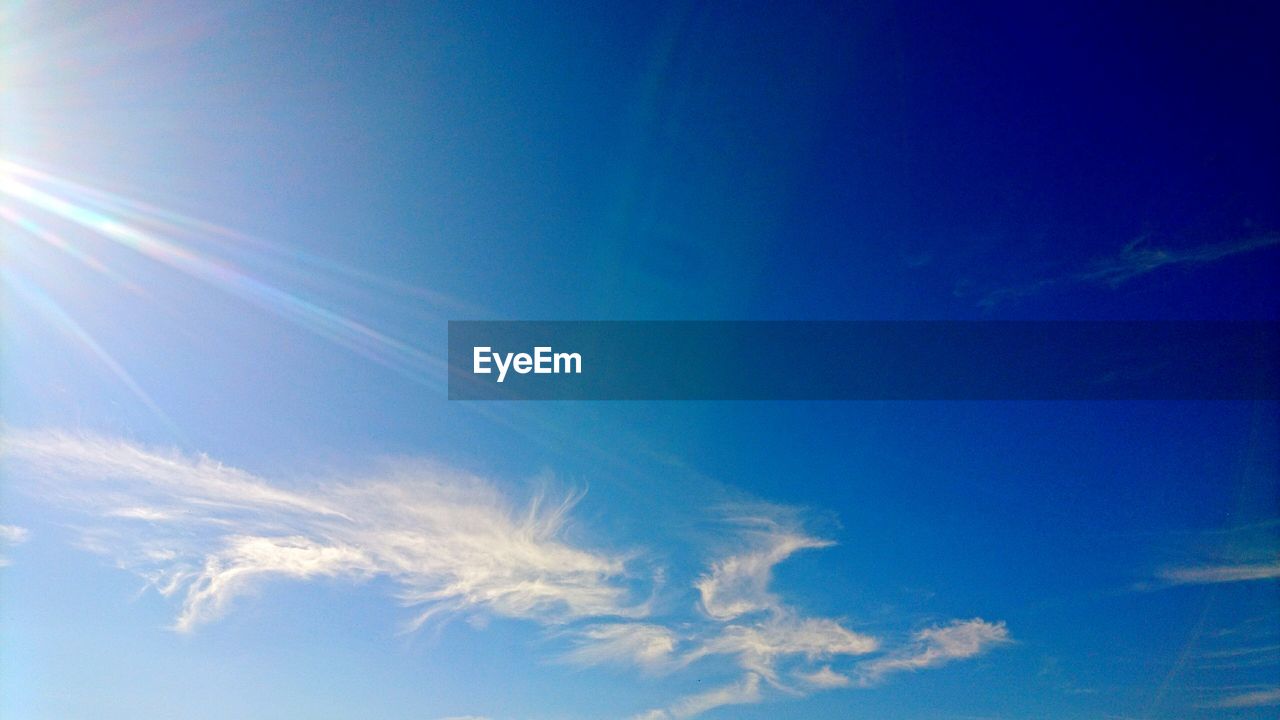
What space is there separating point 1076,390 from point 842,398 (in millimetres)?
2380

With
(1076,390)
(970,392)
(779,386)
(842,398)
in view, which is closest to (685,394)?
(779,386)

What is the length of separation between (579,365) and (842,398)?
275 centimetres

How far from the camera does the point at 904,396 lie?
23.2ft

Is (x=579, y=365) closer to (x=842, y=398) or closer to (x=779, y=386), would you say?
(x=779, y=386)

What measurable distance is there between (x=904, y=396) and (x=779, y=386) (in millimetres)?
1301

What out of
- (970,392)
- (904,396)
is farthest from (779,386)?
(970,392)

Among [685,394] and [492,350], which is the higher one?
[492,350]

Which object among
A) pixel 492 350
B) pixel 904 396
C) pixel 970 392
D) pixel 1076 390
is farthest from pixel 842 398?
pixel 492 350

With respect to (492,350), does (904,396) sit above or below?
below

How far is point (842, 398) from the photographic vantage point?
7.09 metres

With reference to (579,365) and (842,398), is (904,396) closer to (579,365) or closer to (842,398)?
(842,398)

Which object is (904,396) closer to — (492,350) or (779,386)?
(779,386)

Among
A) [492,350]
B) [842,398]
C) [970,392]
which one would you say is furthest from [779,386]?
[492,350]

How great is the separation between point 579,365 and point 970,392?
4.00 meters
